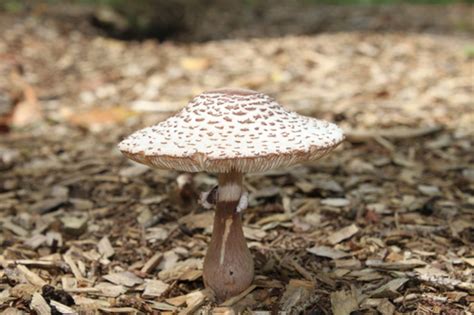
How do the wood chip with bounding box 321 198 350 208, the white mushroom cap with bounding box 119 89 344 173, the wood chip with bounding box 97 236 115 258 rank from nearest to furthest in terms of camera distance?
1. the white mushroom cap with bounding box 119 89 344 173
2. the wood chip with bounding box 97 236 115 258
3. the wood chip with bounding box 321 198 350 208

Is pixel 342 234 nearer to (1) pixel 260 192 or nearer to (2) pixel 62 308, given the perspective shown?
(1) pixel 260 192

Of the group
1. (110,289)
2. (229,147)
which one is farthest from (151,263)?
(229,147)

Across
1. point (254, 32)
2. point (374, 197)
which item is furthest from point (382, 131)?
point (254, 32)

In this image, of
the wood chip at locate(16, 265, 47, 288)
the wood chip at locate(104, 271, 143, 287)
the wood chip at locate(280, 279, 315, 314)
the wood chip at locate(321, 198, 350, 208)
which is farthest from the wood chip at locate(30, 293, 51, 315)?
the wood chip at locate(321, 198, 350, 208)

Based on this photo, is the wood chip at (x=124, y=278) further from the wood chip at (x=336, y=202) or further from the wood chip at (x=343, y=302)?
the wood chip at (x=336, y=202)

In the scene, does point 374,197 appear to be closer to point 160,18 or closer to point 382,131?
point 382,131

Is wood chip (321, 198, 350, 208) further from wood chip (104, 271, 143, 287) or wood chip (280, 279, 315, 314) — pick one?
wood chip (104, 271, 143, 287)
